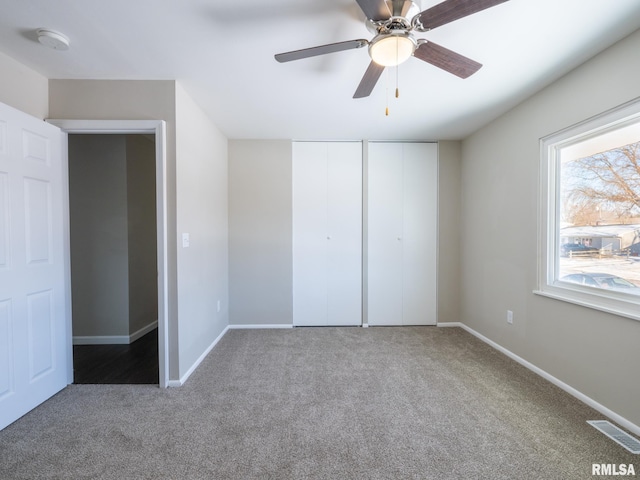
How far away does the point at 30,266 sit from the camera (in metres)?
1.94

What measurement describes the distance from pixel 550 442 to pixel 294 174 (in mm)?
3277

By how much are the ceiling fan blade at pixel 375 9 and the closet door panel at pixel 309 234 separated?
2314 millimetres

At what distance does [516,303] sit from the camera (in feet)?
8.83

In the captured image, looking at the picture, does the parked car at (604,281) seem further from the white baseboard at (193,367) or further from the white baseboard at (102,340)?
the white baseboard at (102,340)

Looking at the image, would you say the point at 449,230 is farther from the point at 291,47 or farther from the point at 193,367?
the point at 193,367

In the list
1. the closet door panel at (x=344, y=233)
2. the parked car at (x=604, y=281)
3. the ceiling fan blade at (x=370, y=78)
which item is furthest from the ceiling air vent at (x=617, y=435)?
the ceiling fan blade at (x=370, y=78)

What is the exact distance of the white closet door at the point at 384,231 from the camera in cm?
366

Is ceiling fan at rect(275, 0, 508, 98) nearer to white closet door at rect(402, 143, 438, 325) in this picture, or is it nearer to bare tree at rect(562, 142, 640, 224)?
bare tree at rect(562, 142, 640, 224)

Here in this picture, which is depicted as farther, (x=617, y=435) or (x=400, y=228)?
(x=400, y=228)

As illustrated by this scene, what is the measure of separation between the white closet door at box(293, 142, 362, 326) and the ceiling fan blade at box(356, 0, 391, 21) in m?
2.31

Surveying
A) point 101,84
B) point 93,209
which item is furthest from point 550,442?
point 93,209

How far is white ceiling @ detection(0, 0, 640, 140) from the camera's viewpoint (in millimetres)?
1529

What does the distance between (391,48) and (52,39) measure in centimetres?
201

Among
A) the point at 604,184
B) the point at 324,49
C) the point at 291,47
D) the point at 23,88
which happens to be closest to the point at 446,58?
the point at 324,49
